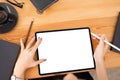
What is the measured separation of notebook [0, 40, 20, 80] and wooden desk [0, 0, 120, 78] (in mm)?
39

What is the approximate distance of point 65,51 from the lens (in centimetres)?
111

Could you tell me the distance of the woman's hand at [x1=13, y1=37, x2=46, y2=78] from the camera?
3.51 ft

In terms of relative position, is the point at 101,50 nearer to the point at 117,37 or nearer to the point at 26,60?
the point at 117,37

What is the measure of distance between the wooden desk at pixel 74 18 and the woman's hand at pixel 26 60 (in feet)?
0.12

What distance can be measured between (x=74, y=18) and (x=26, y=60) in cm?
33

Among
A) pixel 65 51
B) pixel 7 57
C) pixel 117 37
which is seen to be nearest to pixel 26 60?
pixel 7 57

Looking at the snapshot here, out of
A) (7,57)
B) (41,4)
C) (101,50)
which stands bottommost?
(101,50)

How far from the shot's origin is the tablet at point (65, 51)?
3.57 ft

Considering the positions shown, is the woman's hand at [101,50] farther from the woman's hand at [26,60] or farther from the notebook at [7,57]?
the notebook at [7,57]

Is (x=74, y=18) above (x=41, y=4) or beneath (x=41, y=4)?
beneath

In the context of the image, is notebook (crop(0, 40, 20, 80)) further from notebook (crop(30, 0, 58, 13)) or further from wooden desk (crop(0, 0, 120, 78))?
notebook (crop(30, 0, 58, 13))

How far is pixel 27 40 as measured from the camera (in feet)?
3.66

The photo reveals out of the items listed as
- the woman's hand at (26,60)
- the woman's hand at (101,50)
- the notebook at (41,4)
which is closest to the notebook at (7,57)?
the woman's hand at (26,60)

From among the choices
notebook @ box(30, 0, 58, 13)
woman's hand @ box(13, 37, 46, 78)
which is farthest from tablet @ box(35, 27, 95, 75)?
notebook @ box(30, 0, 58, 13)
